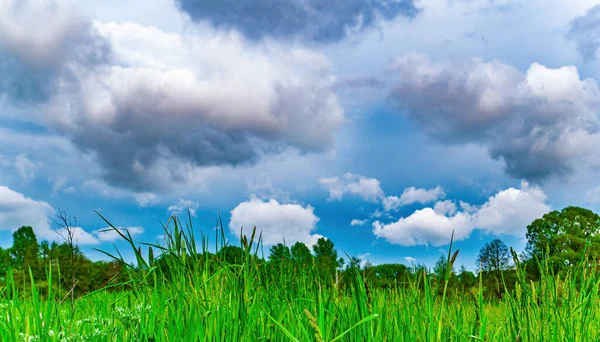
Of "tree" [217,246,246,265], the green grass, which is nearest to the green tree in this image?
"tree" [217,246,246,265]

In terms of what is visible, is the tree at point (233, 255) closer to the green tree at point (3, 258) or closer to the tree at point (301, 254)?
the tree at point (301, 254)

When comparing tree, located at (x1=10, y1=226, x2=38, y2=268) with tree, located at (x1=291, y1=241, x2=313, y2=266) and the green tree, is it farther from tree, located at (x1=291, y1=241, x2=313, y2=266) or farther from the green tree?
tree, located at (x1=291, y1=241, x2=313, y2=266)

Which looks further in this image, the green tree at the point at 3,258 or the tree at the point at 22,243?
the tree at the point at 22,243

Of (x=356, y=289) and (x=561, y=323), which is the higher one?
(x=356, y=289)

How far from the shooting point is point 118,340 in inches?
108

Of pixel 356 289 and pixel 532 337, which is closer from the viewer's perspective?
pixel 356 289

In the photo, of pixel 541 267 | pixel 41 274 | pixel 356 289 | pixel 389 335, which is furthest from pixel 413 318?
pixel 41 274

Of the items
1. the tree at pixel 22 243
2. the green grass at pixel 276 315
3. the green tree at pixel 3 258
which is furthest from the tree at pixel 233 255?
the tree at pixel 22 243

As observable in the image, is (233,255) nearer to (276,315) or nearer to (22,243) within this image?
(276,315)

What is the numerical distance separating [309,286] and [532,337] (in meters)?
1.56

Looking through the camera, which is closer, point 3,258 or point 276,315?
point 276,315

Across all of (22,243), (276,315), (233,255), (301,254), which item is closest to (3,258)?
(22,243)

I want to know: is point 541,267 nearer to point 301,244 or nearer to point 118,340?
point 301,244

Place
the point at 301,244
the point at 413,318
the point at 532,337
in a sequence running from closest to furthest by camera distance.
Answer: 1. the point at 532,337
2. the point at 413,318
3. the point at 301,244
